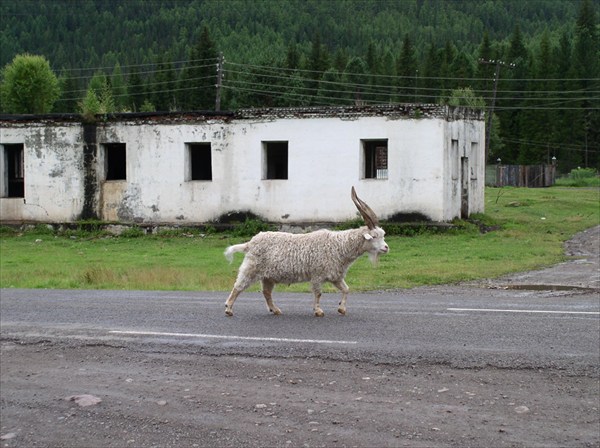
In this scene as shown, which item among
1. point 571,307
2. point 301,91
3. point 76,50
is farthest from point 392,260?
point 76,50

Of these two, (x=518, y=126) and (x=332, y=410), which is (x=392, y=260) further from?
(x=518, y=126)

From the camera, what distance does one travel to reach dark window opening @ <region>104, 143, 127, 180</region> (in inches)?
1356

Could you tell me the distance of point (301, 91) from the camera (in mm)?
91062

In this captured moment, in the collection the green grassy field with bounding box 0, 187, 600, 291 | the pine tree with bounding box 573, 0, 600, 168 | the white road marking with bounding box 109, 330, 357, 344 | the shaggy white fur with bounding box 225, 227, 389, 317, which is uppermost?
the pine tree with bounding box 573, 0, 600, 168

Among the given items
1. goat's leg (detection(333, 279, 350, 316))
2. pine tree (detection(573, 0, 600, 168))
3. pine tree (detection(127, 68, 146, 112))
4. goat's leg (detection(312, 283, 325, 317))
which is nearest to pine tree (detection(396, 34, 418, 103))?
pine tree (detection(573, 0, 600, 168))

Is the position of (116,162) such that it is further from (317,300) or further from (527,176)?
(527,176)

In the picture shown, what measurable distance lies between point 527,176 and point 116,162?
41.1 meters

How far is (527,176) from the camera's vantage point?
68312mm

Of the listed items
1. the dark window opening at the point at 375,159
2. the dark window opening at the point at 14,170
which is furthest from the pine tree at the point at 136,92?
the dark window opening at the point at 375,159

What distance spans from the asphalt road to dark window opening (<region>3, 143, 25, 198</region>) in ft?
70.0

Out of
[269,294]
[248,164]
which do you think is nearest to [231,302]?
[269,294]

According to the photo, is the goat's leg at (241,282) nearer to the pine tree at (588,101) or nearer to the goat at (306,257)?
the goat at (306,257)

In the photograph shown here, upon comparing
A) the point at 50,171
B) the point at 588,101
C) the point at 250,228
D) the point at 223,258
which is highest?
the point at 588,101

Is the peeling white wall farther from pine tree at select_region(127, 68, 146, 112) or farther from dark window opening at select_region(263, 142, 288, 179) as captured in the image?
pine tree at select_region(127, 68, 146, 112)
